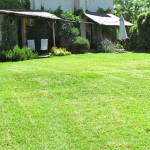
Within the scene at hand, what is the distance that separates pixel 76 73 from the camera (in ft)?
26.0

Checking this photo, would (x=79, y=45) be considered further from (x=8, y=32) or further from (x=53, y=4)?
(x=8, y=32)

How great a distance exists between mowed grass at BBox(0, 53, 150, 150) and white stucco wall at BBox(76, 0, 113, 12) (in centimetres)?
1586

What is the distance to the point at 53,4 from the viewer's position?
20281 mm

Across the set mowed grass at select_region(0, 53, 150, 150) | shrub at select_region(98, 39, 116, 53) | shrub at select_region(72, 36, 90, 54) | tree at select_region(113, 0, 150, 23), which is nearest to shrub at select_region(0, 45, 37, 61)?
mowed grass at select_region(0, 53, 150, 150)

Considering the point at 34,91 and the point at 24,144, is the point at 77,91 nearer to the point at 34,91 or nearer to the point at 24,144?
the point at 34,91

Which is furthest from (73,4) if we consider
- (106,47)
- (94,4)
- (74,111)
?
(74,111)

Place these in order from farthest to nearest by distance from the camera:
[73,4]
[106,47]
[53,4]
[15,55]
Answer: [73,4]
[53,4]
[106,47]
[15,55]

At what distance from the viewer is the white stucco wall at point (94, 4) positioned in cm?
2273

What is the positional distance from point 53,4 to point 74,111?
16.6 metres

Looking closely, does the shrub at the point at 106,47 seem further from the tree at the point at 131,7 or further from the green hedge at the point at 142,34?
the tree at the point at 131,7

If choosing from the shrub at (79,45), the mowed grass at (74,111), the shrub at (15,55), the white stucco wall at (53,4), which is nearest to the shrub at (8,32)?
the shrub at (15,55)

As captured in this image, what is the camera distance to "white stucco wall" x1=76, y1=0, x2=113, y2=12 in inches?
895

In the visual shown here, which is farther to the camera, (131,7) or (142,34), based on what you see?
(131,7)

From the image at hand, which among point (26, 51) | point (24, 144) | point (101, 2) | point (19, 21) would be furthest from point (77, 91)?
point (101, 2)
